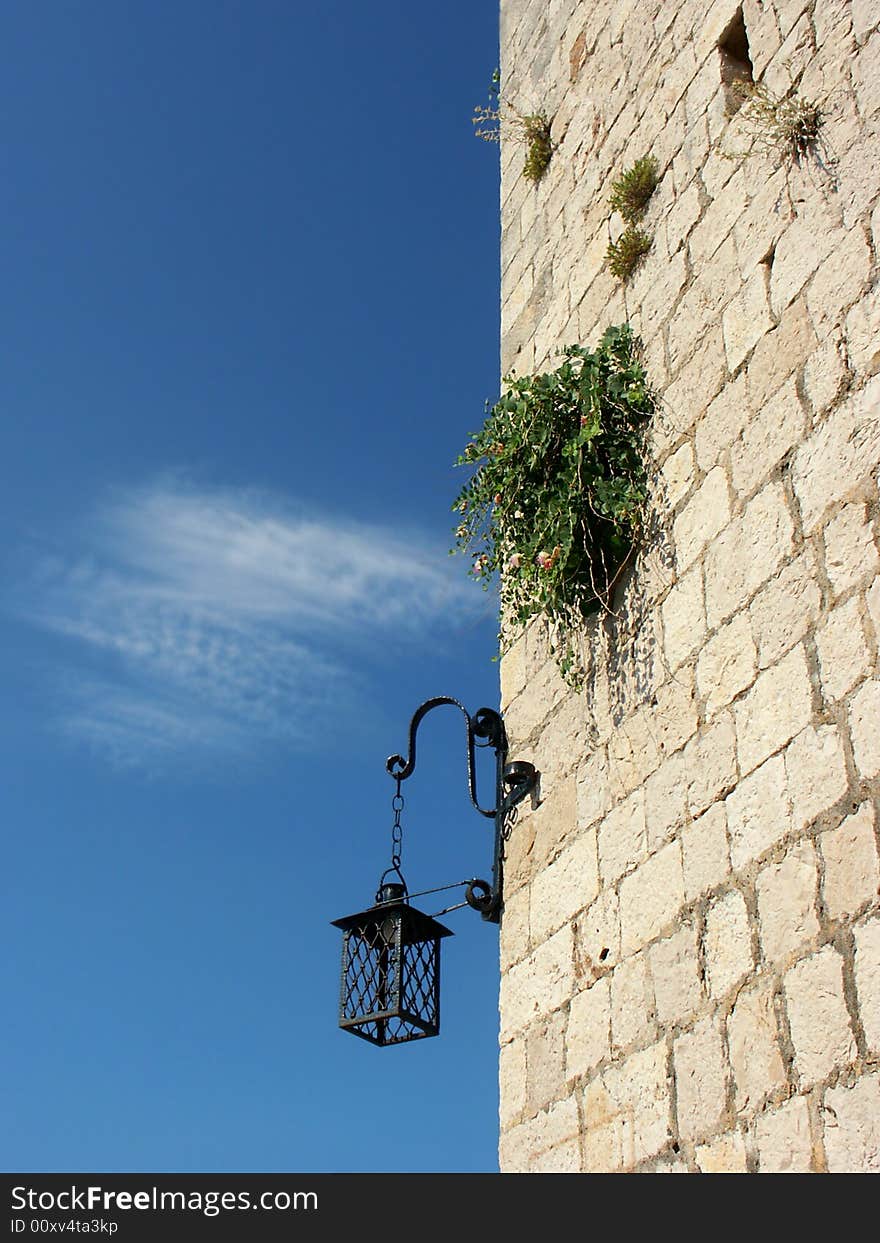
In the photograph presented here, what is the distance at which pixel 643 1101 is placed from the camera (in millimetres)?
3074

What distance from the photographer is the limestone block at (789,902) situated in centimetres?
271

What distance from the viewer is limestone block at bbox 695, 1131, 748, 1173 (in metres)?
2.70

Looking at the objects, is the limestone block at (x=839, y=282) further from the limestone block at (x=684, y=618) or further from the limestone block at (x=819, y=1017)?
the limestone block at (x=819, y=1017)

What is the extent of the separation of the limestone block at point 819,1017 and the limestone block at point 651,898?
0.51 m

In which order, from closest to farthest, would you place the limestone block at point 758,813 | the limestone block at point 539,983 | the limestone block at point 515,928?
the limestone block at point 758,813 → the limestone block at point 539,983 → the limestone block at point 515,928

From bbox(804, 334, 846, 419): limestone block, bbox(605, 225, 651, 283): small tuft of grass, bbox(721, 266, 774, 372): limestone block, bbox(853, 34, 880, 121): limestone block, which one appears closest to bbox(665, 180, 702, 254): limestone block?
bbox(605, 225, 651, 283): small tuft of grass

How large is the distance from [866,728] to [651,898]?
843 mm

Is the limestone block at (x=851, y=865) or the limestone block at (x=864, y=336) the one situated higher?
the limestone block at (x=864, y=336)

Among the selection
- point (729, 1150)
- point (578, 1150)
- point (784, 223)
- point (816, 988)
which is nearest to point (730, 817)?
point (816, 988)

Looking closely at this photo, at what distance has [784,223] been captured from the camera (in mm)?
3447

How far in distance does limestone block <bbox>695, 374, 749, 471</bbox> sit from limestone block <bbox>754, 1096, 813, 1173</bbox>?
5.56 ft

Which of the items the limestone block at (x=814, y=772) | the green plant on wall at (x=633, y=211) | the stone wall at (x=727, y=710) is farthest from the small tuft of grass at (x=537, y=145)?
the limestone block at (x=814, y=772)

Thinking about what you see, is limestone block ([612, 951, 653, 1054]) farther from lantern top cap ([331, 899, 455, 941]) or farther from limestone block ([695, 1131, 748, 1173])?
lantern top cap ([331, 899, 455, 941])
